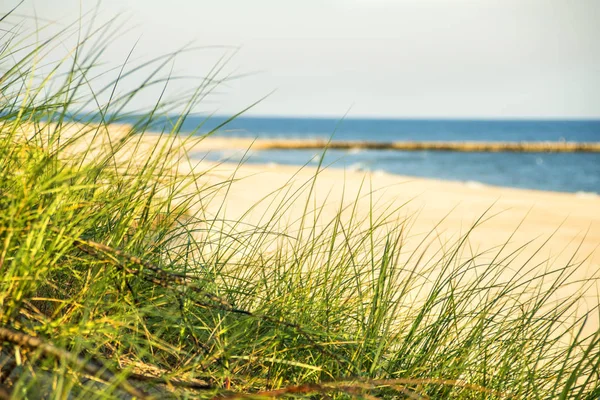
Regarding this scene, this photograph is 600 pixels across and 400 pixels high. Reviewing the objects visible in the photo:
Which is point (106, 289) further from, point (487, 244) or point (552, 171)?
point (552, 171)

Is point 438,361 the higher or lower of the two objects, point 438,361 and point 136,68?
the lower

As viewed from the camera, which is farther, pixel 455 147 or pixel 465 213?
pixel 455 147

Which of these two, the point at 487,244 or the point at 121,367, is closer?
the point at 121,367

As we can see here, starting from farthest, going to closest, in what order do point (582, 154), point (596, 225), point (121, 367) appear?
point (582, 154) → point (596, 225) → point (121, 367)

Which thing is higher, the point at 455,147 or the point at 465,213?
the point at 465,213

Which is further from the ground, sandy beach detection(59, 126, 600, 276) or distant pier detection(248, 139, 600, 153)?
sandy beach detection(59, 126, 600, 276)

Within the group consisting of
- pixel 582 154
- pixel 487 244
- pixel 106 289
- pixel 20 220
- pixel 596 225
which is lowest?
pixel 582 154

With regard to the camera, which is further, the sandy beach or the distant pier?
the distant pier

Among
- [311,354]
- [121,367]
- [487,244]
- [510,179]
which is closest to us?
[121,367]

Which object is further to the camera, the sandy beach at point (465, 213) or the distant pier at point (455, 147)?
the distant pier at point (455, 147)

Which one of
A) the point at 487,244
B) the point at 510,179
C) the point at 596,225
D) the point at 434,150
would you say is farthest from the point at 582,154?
the point at 487,244

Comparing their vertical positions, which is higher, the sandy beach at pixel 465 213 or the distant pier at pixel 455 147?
the sandy beach at pixel 465 213

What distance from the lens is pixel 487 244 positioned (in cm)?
618

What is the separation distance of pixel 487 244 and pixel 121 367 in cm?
557
